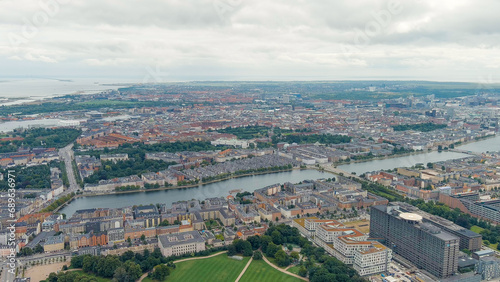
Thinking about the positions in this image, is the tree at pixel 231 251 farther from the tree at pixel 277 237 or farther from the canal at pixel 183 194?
the canal at pixel 183 194

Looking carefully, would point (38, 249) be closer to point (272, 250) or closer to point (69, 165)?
point (272, 250)

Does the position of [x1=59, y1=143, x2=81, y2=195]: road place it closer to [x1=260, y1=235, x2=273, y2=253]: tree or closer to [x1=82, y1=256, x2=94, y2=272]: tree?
[x1=82, y1=256, x2=94, y2=272]: tree

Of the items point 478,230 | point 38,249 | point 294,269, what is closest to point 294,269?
point 294,269

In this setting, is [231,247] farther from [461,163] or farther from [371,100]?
[371,100]

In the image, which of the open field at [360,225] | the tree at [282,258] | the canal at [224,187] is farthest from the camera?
the canal at [224,187]

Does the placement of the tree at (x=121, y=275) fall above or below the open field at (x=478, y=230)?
above

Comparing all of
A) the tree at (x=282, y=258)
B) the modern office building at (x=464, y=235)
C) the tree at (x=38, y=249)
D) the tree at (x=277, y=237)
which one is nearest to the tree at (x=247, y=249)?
the tree at (x=282, y=258)

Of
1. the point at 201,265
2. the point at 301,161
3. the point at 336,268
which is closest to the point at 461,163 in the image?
the point at 301,161
